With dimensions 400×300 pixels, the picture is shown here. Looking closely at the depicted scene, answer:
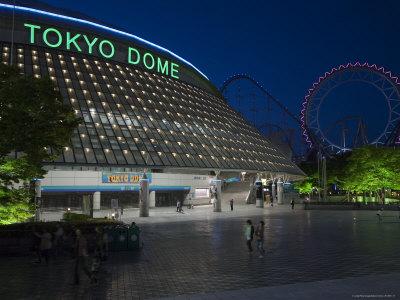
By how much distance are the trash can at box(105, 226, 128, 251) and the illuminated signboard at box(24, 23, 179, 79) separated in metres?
41.4

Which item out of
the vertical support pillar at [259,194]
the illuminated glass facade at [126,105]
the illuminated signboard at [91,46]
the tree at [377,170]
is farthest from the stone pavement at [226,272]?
the tree at [377,170]

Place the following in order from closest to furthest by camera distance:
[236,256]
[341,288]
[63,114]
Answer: [341,288]
[236,256]
[63,114]

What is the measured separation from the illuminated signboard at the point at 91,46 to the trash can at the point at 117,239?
4139cm

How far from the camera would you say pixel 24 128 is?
65.3 feet

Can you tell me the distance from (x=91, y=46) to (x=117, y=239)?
43.9 metres

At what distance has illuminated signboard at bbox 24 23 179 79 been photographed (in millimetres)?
53062

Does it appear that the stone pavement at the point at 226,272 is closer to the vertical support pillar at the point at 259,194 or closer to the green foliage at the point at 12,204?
the green foliage at the point at 12,204

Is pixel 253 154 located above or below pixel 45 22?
below

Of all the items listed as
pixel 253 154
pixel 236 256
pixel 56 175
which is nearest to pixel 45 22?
pixel 56 175

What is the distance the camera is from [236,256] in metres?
18.8

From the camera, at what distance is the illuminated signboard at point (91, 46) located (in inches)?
2089

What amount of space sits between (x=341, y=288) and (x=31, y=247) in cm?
1493

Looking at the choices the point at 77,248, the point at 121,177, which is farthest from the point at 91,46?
the point at 77,248

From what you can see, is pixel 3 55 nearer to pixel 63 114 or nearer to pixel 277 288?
pixel 63 114
